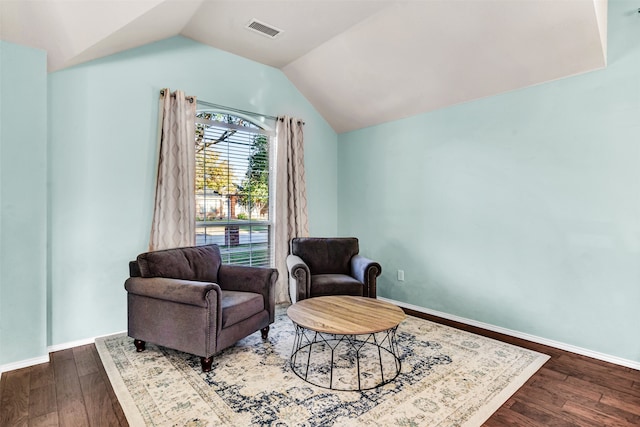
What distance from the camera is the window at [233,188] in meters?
3.80

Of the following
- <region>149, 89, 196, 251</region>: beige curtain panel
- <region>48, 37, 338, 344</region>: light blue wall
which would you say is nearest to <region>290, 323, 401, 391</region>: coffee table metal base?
<region>149, 89, 196, 251</region>: beige curtain panel

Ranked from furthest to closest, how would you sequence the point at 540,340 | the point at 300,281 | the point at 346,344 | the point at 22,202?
1. the point at 300,281
2. the point at 540,340
3. the point at 346,344
4. the point at 22,202

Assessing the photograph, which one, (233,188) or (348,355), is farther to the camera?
(233,188)

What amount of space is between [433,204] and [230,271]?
242cm

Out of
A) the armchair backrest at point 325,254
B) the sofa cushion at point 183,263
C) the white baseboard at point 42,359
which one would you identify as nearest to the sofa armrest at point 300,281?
the armchair backrest at point 325,254

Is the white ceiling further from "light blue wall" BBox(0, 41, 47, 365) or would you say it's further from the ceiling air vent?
"light blue wall" BBox(0, 41, 47, 365)

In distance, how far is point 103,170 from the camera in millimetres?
3088

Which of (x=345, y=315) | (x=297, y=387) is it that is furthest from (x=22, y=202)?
(x=345, y=315)

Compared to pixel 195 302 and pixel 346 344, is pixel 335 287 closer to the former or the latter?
pixel 346 344

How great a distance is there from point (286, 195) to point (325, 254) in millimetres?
987

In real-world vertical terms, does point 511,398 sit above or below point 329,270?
below

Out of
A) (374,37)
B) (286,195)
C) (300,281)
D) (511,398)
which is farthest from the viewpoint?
(286,195)

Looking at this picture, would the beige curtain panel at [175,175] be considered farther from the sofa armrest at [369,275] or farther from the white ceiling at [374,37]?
the sofa armrest at [369,275]

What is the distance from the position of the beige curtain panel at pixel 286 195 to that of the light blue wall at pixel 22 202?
2.37m
